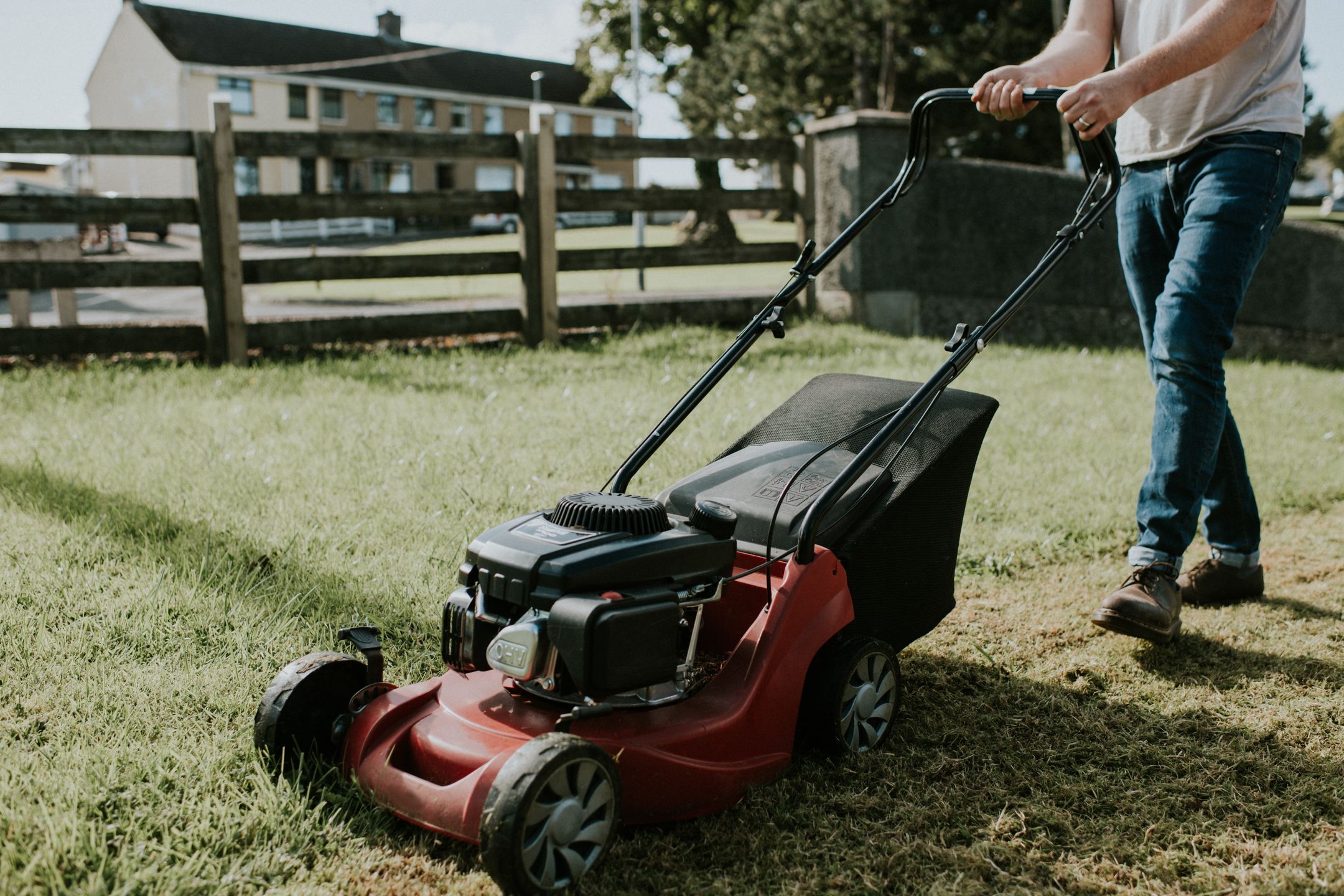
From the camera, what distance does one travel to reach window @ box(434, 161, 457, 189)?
4059cm

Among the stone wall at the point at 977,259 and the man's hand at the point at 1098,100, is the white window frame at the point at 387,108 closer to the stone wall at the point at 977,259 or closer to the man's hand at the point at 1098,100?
the stone wall at the point at 977,259

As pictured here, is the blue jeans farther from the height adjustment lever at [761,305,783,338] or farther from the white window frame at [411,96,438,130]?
the white window frame at [411,96,438,130]

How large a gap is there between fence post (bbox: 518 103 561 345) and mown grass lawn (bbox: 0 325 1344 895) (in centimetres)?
214

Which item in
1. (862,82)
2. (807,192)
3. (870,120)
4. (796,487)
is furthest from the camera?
(862,82)

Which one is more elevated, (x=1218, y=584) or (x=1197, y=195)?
(x=1197, y=195)

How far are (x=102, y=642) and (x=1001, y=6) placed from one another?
21.9 m

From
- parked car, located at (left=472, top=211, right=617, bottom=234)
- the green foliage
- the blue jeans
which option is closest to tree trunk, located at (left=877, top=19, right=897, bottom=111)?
the green foliage

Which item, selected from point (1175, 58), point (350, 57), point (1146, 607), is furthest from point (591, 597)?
point (350, 57)

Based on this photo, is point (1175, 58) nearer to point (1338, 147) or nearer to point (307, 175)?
point (307, 175)

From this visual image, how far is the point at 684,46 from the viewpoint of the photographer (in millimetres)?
33875

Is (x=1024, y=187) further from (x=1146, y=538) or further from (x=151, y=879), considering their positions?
(x=151, y=879)

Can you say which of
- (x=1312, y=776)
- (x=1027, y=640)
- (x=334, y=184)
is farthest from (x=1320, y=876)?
(x=334, y=184)

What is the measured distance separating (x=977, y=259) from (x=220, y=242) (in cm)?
444

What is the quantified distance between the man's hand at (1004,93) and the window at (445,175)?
39.9m
